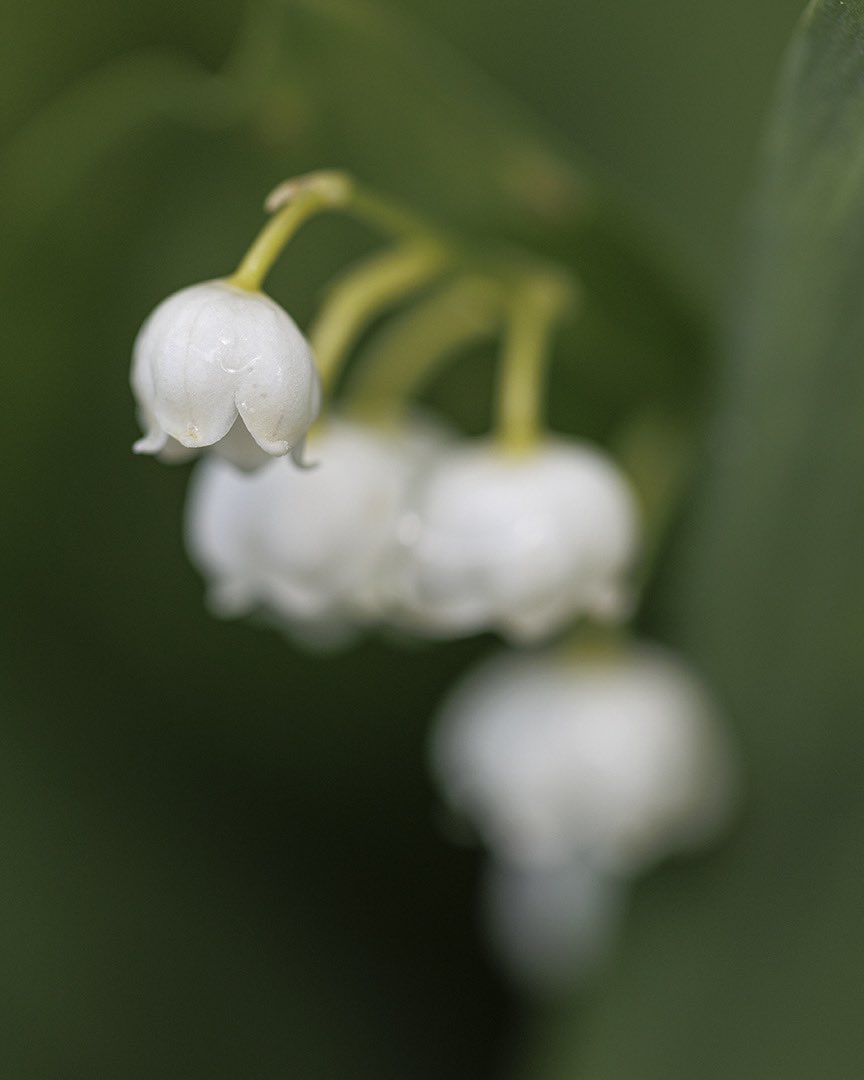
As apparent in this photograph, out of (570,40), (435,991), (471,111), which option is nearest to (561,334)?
(471,111)

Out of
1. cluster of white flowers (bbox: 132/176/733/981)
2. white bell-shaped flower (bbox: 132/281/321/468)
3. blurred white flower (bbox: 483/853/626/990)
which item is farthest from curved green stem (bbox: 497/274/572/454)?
blurred white flower (bbox: 483/853/626/990)

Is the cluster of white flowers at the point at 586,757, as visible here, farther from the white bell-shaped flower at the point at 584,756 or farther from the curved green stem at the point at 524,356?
the curved green stem at the point at 524,356

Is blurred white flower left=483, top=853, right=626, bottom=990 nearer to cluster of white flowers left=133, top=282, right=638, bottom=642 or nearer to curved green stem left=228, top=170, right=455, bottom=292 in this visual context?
cluster of white flowers left=133, top=282, right=638, bottom=642

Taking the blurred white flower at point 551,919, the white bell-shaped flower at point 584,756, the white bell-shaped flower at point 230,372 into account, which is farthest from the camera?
the blurred white flower at point 551,919

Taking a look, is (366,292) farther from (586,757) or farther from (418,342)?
(586,757)

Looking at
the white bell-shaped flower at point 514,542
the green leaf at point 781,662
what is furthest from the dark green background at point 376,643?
the white bell-shaped flower at point 514,542

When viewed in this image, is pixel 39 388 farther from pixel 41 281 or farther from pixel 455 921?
pixel 455 921
